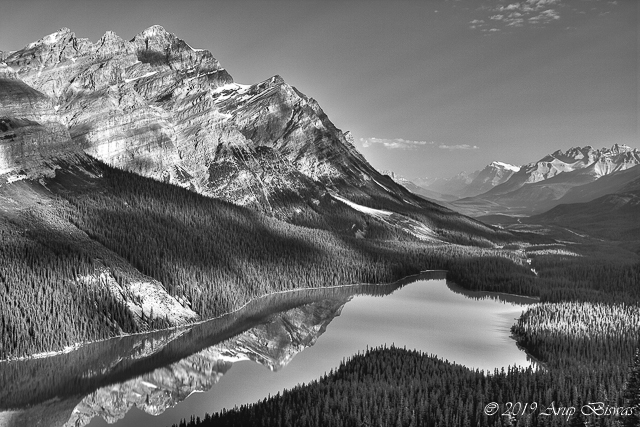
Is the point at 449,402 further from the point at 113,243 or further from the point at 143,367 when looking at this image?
the point at 113,243

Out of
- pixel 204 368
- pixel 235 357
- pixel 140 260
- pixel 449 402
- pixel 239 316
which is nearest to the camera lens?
pixel 449 402

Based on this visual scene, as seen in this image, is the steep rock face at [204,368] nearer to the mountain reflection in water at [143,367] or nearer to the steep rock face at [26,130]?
the mountain reflection in water at [143,367]

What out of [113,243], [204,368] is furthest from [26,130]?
[204,368]

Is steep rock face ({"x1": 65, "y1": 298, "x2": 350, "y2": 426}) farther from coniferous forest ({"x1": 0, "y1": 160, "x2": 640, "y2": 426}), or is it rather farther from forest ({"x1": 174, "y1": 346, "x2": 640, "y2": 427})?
coniferous forest ({"x1": 0, "y1": 160, "x2": 640, "y2": 426})

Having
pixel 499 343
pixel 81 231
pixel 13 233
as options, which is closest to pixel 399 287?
pixel 499 343

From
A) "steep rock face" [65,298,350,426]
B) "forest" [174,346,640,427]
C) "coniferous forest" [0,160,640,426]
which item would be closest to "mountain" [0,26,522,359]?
"coniferous forest" [0,160,640,426]

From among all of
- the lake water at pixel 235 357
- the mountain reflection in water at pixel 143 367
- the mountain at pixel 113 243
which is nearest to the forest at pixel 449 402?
the lake water at pixel 235 357

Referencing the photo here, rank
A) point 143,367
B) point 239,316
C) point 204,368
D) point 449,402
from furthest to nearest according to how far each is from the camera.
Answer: point 239,316
point 204,368
point 143,367
point 449,402
